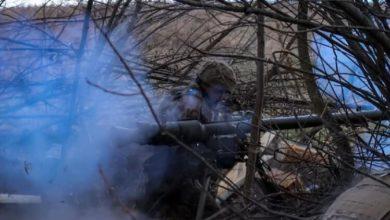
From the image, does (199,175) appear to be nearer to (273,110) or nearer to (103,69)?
(103,69)

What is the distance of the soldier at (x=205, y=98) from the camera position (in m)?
4.22

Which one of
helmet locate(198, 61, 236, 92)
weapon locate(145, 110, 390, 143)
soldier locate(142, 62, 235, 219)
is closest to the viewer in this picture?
weapon locate(145, 110, 390, 143)

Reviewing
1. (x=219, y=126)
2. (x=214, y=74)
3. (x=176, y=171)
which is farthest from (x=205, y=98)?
(x=176, y=171)

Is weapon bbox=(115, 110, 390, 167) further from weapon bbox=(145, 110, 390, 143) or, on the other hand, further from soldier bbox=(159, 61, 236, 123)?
soldier bbox=(159, 61, 236, 123)

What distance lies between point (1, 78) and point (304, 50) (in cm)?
232

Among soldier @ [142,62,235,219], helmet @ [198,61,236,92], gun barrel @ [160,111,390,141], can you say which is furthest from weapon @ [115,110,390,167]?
helmet @ [198,61,236,92]

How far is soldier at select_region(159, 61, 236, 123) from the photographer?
4.22m

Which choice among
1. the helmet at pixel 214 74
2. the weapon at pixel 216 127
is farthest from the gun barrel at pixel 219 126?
the helmet at pixel 214 74

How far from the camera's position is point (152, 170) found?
4.31 meters

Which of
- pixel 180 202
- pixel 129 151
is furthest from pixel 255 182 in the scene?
pixel 129 151

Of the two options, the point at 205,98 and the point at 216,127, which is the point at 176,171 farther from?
the point at 205,98

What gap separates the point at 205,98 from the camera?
4.56 m

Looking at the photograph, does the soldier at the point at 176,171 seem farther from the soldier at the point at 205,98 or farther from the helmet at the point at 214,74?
the helmet at the point at 214,74

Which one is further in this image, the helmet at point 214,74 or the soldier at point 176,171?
the helmet at point 214,74
